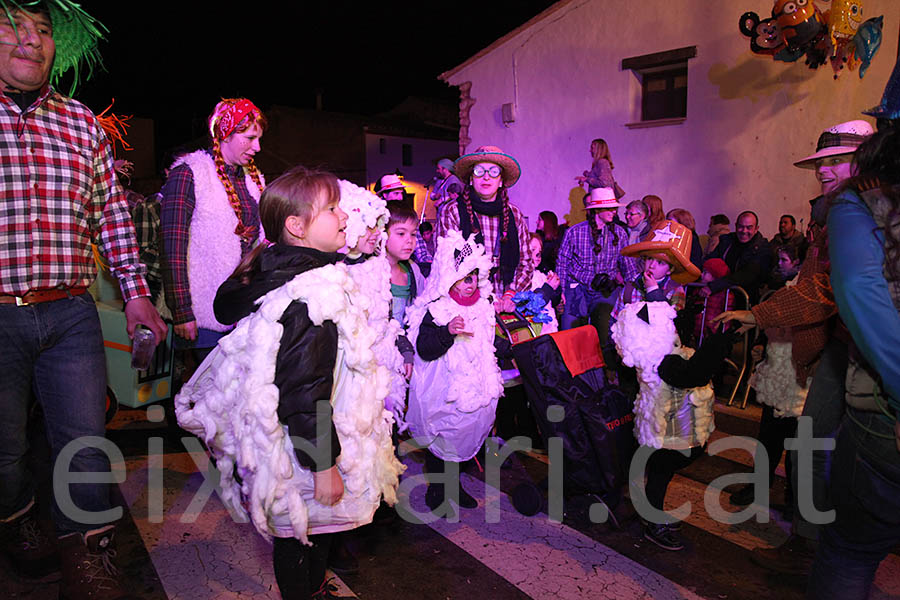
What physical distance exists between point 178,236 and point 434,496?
7.41 feet

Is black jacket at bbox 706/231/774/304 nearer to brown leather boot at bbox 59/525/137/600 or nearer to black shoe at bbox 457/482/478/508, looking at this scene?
black shoe at bbox 457/482/478/508

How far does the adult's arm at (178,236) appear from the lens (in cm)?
366

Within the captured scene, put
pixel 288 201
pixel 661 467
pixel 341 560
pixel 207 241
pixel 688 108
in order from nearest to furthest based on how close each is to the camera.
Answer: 1. pixel 288 201
2. pixel 341 560
3. pixel 661 467
4. pixel 207 241
5. pixel 688 108

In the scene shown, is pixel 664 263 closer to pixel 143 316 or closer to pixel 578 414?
pixel 578 414

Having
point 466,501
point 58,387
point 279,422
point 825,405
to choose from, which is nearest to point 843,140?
point 825,405

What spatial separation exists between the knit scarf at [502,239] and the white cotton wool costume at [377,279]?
43.8 inches

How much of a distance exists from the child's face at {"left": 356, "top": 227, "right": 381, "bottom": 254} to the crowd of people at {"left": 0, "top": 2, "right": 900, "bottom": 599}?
1cm

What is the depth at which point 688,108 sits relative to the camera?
11164 millimetres

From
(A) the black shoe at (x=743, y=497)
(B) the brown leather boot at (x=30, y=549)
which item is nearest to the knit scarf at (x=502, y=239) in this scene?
(A) the black shoe at (x=743, y=497)

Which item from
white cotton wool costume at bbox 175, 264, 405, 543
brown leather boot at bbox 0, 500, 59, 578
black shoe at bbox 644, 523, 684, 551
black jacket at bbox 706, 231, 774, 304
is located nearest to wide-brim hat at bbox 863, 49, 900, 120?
white cotton wool costume at bbox 175, 264, 405, 543

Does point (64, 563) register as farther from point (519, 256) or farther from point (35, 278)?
point (519, 256)

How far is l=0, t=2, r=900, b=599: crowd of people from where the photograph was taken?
77.7 inches

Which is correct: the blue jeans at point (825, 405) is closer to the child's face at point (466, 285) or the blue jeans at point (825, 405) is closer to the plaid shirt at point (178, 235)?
the child's face at point (466, 285)

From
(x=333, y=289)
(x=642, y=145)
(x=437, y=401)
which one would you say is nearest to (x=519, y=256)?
(x=437, y=401)
